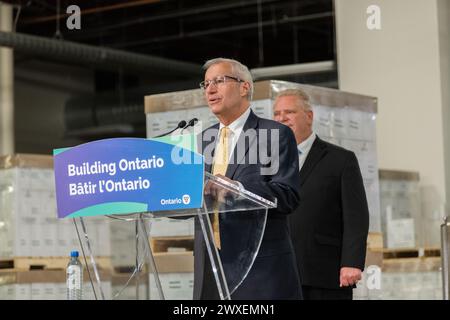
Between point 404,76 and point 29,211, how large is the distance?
9.57 feet

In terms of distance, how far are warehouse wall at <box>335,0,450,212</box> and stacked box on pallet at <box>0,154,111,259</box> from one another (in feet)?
7.80

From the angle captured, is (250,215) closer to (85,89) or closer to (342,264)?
(342,264)

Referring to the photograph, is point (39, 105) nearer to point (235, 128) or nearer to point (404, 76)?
point (404, 76)

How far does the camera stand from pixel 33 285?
6770 mm

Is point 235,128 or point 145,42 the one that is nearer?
point 235,128

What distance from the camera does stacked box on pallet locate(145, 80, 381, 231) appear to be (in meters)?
5.59

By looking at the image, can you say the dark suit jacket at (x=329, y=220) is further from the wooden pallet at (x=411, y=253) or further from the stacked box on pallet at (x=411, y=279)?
the wooden pallet at (x=411, y=253)

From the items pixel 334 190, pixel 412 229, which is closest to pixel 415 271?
pixel 412 229

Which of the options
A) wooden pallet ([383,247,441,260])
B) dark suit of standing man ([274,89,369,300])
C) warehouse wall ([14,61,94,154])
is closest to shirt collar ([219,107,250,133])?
dark suit of standing man ([274,89,369,300])

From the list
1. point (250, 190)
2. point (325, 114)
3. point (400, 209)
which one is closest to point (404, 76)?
point (400, 209)

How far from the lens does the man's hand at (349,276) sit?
3.88 metres
